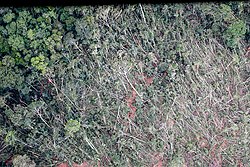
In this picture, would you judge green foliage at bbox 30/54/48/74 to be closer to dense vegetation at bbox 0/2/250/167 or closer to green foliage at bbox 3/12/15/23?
dense vegetation at bbox 0/2/250/167

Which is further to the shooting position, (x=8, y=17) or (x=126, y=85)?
(x=126, y=85)

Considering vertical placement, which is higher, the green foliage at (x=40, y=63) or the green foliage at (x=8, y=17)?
the green foliage at (x=8, y=17)

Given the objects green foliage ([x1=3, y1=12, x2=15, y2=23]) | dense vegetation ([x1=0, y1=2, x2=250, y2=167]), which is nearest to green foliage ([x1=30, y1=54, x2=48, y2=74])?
dense vegetation ([x1=0, y1=2, x2=250, y2=167])

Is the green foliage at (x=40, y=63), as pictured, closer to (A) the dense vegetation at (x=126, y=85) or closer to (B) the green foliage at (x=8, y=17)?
(A) the dense vegetation at (x=126, y=85)

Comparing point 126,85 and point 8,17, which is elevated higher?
point 8,17

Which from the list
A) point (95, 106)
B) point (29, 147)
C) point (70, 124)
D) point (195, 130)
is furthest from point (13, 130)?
point (195, 130)

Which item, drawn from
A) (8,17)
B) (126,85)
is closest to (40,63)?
(8,17)

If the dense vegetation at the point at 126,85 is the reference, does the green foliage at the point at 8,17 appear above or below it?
above

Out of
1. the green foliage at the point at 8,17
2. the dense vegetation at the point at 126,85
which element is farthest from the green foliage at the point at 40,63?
the green foliage at the point at 8,17

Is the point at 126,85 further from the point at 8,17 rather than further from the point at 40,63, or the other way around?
the point at 8,17
